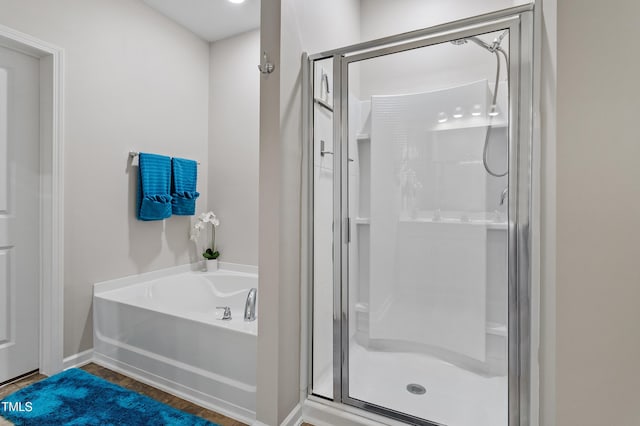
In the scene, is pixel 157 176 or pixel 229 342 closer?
pixel 229 342

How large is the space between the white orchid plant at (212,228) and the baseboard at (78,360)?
44.5 inches

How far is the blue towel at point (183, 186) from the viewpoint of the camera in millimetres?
2750

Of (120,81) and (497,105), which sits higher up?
(120,81)

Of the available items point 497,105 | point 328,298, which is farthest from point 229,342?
point 497,105

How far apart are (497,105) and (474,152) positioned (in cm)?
23

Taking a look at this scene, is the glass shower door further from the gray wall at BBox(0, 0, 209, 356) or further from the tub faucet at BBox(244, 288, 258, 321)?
the gray wall at BBox(0, 0, 209, 356)

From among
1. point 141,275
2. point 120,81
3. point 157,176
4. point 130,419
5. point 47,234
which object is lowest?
point 130,419

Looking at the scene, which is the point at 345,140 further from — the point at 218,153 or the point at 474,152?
the point at 218,153

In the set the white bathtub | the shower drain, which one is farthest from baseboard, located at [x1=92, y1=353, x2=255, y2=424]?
the shower drain

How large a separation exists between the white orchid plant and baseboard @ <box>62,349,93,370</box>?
1131 millimetres

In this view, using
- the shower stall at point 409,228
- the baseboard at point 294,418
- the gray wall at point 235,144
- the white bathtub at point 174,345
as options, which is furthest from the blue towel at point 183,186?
the baseboard at point 294,418

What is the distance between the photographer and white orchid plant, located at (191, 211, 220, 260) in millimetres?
2969

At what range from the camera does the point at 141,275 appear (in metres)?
2.57

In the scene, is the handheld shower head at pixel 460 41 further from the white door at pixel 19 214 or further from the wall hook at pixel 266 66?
the white door at pixel 19 214
